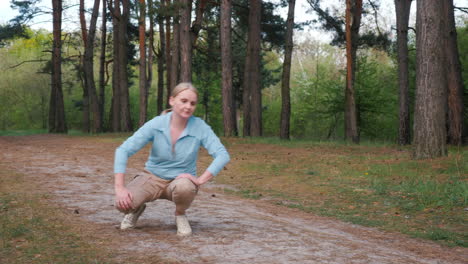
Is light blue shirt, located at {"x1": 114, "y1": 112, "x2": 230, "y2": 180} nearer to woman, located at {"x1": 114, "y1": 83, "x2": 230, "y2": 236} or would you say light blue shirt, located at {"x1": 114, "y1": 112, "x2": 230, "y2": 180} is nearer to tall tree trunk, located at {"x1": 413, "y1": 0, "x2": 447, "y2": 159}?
woman, located at {"x1": 114, "y1": 83, "x2": 230, "y2": 236}

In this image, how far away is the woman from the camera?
189 inches

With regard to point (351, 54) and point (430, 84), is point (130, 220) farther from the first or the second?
point (351, 54)

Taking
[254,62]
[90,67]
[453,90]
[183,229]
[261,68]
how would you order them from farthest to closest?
[261,68]
[90,67]
[254,62]
[453,90]
[183,229]

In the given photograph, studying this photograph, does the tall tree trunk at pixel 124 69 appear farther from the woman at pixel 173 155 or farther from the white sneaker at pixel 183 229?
the white sneaker at pixel 183 229

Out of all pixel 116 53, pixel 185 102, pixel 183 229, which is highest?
pixel 116 53

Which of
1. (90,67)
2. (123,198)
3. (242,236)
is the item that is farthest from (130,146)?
(90,67)

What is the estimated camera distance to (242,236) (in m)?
5.05

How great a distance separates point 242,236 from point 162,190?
0.97 meters

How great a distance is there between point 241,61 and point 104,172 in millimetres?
23278

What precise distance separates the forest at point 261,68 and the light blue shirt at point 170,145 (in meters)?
8.50

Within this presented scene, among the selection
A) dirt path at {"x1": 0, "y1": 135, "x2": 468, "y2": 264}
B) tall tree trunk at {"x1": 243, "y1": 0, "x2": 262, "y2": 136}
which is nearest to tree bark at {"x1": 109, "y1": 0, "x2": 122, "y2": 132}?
tall tree trunk at {"x1": 243, "y1": 0, "x2": 262, "y2": 136}

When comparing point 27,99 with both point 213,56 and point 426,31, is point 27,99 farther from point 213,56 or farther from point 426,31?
point 426,31

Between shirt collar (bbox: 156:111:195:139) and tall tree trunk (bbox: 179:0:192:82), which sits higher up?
tall tree trunk (bbox: 179:0:192:82)

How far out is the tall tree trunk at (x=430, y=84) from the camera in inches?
462
